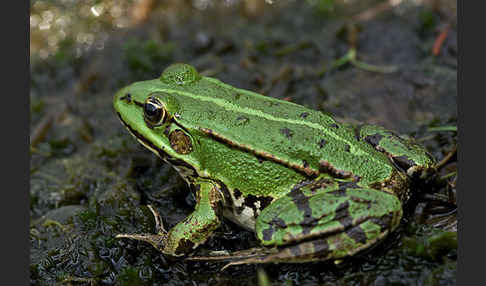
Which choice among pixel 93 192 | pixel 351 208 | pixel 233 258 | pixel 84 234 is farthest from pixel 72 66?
pixel 351 208

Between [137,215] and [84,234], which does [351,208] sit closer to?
[137,215]

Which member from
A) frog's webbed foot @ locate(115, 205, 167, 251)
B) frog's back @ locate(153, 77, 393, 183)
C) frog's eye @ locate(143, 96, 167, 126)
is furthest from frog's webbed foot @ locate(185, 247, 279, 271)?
frog's eye @ locate(143, 96, 167, 126)

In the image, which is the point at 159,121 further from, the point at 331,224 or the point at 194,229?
the point at 331,224

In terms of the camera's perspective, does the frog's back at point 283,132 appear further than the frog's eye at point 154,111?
No

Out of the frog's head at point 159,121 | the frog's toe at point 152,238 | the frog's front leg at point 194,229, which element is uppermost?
the frog's head at point 159,121

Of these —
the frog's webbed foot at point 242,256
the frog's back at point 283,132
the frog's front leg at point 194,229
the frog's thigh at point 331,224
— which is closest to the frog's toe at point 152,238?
the frog's front leg at point 194,229

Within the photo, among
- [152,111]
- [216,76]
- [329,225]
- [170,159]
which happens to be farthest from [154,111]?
[216,76]

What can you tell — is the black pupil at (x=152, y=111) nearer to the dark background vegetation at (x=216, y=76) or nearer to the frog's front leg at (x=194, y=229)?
the frog's front leg at (x=194, y=229)

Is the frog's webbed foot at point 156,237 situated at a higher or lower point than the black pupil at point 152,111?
lower
